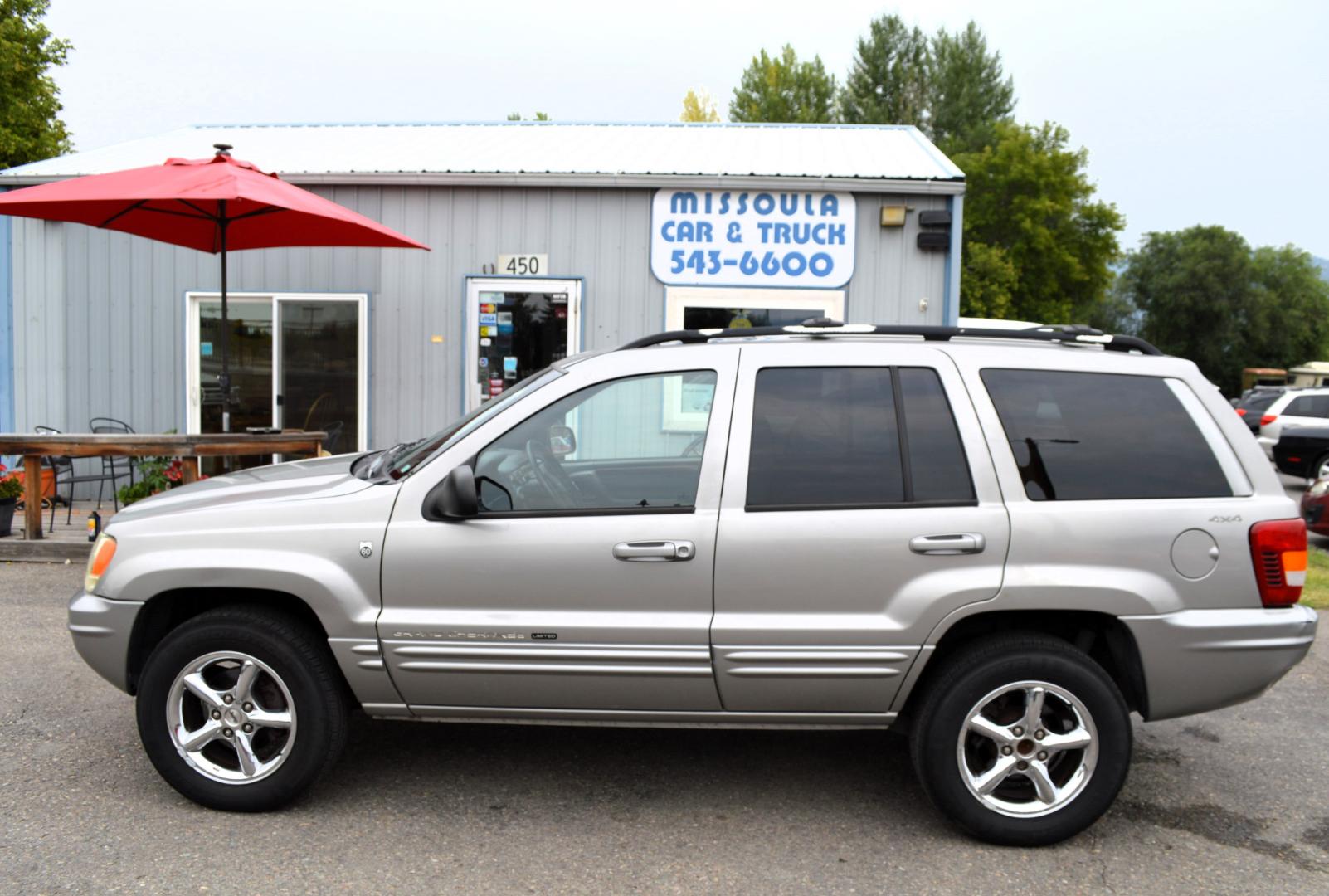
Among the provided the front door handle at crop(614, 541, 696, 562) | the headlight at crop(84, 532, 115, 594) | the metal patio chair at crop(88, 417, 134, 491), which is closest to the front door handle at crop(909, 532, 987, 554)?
the front door handle at crop(614, 541, 696, 562)

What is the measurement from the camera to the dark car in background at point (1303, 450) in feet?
50.2

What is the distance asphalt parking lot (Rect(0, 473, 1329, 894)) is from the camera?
3297 mm

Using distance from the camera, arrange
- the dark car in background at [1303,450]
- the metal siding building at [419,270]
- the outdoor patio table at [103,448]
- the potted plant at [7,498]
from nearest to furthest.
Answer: the outdoor patio table at [103,448] → the potted plant at [7,498] → the metal siding building at [419,270] → the dark car in background at [1303,450]

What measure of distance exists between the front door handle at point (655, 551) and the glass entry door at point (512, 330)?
22.5 feet

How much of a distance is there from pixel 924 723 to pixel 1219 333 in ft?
198

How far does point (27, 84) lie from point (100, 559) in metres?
26.1

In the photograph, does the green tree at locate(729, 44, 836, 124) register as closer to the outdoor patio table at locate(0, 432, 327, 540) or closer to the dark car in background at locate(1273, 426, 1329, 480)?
the dark car in background at locate(1273, 426, 1329, 480)

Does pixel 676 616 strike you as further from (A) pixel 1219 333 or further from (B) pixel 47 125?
(A) pixel 1219 333

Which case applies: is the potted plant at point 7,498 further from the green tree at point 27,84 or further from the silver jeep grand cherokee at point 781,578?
the green tree at point 27,84

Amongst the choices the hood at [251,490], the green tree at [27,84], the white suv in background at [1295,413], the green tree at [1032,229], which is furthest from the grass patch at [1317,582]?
the green tree at [1032,229]

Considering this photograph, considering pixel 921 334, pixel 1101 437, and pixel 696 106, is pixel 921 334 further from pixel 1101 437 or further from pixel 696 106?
pixel 696 106

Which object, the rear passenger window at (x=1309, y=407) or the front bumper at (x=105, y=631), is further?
the rear passenger window at (x=1309, y=407)

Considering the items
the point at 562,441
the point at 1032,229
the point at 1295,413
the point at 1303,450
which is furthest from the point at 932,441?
the point at 1032,229

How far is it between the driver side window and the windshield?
0.15 m
